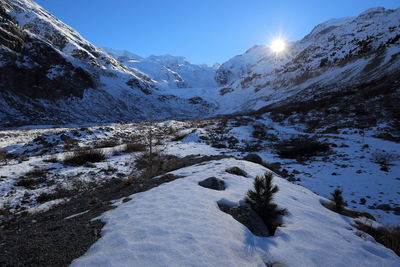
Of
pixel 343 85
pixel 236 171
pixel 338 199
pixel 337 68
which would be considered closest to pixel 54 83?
pixel 236 171

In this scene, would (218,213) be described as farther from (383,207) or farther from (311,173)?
(311,173)

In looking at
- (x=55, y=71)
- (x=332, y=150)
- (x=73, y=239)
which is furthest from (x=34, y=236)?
(x=55, y=71)

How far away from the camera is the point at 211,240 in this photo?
3.13 m

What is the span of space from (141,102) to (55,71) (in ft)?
90.1

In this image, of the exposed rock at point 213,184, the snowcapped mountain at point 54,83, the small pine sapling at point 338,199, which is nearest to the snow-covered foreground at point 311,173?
the small pine sapling at point 338,199

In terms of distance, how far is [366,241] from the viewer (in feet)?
13.3

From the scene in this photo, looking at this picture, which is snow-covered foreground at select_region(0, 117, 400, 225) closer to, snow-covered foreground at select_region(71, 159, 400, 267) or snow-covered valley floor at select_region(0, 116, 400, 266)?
snow-covered valley floor at select_region(0, 116, 400, 266)

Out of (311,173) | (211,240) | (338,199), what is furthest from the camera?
(311,173)

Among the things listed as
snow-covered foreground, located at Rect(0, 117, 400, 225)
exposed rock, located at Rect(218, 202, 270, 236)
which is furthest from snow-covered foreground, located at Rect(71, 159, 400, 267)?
snow-covered foreground, located at Rect(0, 117, 400, 225)

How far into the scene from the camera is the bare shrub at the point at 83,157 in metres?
11.0

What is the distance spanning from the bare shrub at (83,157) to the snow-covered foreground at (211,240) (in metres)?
7.86

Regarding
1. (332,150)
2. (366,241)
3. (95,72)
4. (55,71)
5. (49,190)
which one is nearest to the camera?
(366,241)

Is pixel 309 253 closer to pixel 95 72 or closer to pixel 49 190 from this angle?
pixel 49 190

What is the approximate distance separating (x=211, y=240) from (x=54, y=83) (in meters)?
69.4
